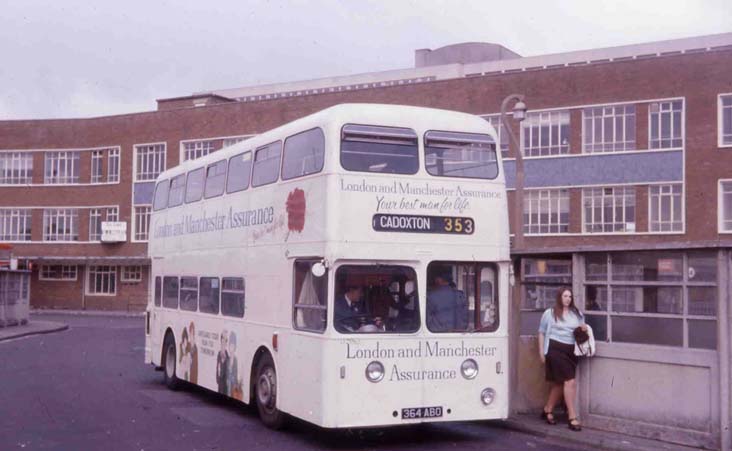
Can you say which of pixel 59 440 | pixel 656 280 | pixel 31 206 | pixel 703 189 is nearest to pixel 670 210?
pixel 703 189

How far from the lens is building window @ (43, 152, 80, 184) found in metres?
58.9

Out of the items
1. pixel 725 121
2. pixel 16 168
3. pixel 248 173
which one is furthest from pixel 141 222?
pixel 248 173

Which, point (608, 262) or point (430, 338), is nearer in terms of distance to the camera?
point (430, 338)

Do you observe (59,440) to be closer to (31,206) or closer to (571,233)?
(571,233)

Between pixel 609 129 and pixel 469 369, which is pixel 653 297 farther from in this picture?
pixel 609 129

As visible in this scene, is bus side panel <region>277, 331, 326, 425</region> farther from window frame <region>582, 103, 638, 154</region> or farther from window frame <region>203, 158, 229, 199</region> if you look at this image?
window frame <region>582, 103, 638, 154</region>

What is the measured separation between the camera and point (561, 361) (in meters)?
12.7

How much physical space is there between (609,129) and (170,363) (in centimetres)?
2682

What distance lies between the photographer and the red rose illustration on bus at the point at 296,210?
1215 centimetres

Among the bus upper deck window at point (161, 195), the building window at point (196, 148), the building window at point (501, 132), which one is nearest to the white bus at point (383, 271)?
the bus upper deck window at point (161, 195)

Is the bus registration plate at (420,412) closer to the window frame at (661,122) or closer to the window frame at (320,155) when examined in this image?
the window frame at (320,155)

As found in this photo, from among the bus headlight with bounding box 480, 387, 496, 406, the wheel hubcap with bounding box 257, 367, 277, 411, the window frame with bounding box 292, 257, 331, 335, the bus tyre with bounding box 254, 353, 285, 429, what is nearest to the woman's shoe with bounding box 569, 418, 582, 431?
the bus headlight with bounding box 480, 387, 496, 406

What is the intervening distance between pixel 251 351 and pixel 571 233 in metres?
29.1

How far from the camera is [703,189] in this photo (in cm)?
3788
